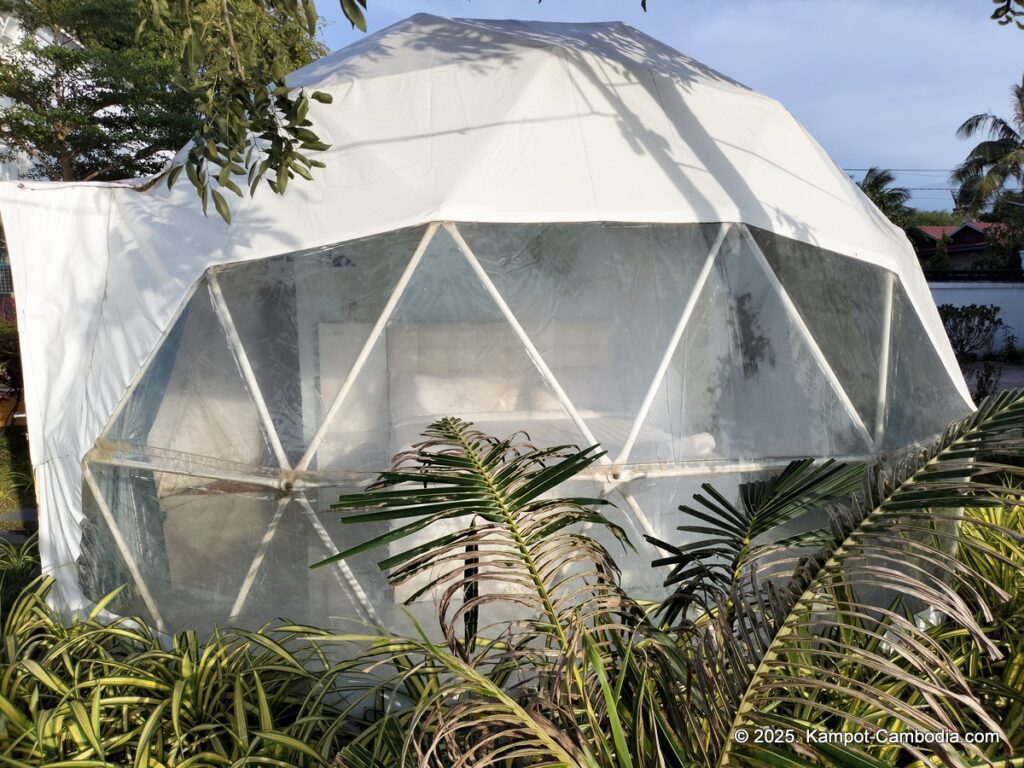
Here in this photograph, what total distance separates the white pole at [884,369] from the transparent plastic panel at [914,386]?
0.04 meters

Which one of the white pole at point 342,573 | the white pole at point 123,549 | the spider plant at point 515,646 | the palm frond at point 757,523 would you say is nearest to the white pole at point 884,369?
the palm frond at point 757,523

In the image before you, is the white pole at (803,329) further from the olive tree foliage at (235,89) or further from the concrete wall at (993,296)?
the concrete wall at (993,296)

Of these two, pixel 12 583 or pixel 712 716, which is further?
pixel 12 583

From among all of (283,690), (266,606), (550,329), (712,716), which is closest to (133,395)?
(266,606)

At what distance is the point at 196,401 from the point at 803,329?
135 inches

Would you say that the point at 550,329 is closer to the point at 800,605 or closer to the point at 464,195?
the point at 464,195

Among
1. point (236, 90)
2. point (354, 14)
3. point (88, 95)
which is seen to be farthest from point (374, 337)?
point (88, 95)

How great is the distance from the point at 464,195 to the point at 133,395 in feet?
7.42

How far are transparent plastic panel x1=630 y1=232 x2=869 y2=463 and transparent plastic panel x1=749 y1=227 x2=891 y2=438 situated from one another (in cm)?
14

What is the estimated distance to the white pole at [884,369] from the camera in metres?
4.60

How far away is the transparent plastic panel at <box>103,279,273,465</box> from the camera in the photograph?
4.23 metres

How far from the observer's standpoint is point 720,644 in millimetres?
2105

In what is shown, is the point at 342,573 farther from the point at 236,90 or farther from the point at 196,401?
the point at 236,90

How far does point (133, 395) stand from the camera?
4.58m
